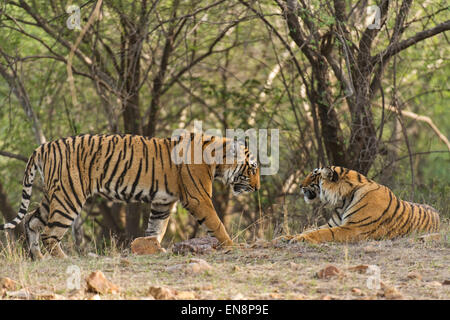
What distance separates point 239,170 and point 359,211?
1.55 m

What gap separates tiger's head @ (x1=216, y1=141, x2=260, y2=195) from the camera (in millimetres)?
7844

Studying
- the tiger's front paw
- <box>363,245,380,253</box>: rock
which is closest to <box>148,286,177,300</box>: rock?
<box>363,245,380,253</box>: rock

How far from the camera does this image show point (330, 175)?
7.38 meters

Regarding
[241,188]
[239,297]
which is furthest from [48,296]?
[241,188]

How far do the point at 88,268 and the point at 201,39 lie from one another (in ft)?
26.8

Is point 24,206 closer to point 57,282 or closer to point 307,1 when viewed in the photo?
point 57,282

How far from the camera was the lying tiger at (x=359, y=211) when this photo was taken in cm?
691

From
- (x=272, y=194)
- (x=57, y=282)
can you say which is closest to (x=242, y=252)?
(x=57, y=282)

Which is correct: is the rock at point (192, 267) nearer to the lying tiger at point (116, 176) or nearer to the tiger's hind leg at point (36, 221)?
the lying tiger at point (116, 176)

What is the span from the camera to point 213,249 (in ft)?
22.3

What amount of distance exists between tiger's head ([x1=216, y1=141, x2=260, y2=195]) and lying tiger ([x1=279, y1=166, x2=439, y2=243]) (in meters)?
0.66

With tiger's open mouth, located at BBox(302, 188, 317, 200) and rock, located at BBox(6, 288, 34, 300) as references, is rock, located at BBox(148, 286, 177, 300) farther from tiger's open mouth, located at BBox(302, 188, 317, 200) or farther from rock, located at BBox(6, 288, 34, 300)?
tiger's open mouth, located at BBox(302, 188, 317, 200)

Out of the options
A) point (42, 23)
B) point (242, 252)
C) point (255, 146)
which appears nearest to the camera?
point (242, 252)
